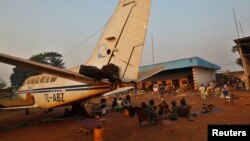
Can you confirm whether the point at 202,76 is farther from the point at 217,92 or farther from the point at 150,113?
the point at 150,113

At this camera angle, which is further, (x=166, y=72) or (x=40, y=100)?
(x=166, y=72)

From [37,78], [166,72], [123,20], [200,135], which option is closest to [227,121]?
[200,135]

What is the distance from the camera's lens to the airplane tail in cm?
1213

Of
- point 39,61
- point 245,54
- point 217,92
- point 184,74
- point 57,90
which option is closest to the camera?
point 57,90

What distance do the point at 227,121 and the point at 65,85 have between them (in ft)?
36.0

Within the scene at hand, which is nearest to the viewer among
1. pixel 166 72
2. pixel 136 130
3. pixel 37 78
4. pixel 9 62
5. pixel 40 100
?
pixel 9 62

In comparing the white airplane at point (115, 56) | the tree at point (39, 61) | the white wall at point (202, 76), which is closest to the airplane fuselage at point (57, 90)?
the white airplane at point (115, 56)

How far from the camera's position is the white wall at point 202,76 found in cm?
3660

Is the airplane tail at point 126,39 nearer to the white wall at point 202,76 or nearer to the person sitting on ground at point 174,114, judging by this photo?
the person sitting on ground at point 174,114

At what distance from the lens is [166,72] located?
4212cm

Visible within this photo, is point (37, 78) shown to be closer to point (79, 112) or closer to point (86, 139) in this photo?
point (79, 112)

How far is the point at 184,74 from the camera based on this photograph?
133ft

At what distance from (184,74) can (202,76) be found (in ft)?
11.7

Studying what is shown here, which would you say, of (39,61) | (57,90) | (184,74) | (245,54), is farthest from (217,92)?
(39,61)
